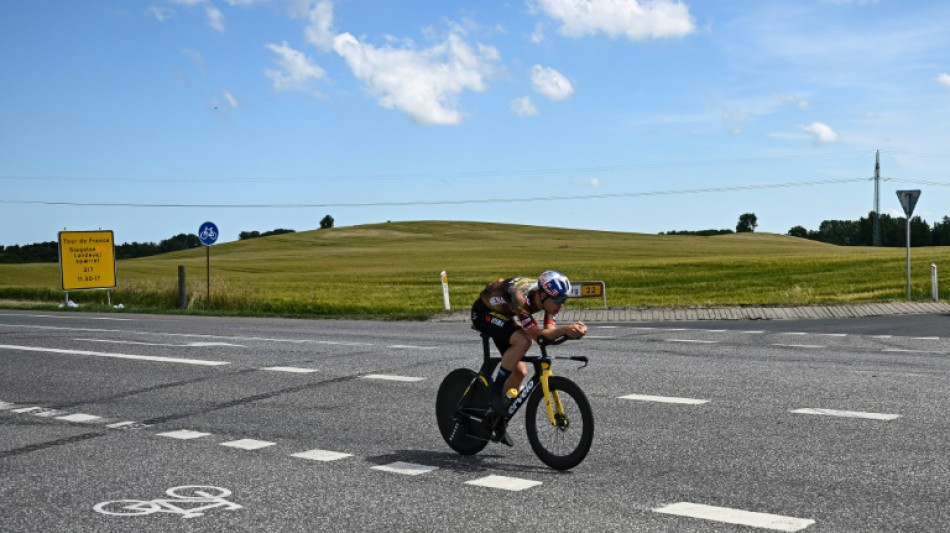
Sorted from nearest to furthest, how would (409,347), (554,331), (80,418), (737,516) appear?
1. (737,516)
2. (554,331)
3. (80,418)
4. (409,347)

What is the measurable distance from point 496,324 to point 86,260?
33196 mm

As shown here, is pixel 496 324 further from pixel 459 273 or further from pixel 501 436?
pixel 459 273

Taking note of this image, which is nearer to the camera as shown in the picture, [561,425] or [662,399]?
[561,425]

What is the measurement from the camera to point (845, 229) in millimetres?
192000

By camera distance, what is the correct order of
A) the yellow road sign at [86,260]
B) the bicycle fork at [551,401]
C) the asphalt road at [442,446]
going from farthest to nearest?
1. the yellow road sign at [86,260]
2. the bicycle fork at [551,401]
3. the asphalt road at [442,446]

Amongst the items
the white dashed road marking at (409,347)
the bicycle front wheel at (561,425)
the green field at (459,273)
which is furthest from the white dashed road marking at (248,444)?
the green field at (459,273)

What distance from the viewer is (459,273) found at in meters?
58.9

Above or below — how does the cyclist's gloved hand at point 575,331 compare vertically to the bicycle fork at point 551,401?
above

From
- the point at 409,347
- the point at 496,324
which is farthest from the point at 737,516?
the point at 409,347

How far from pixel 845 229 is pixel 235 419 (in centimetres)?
19549

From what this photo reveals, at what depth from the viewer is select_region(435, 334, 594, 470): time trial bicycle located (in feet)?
22.0

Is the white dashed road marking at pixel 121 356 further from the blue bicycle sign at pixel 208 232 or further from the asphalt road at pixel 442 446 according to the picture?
the blue bicycle sign at pixel 208 232

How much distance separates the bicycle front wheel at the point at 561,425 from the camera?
21.9 ft

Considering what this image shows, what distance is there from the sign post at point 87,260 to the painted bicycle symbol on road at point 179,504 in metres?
31.7
